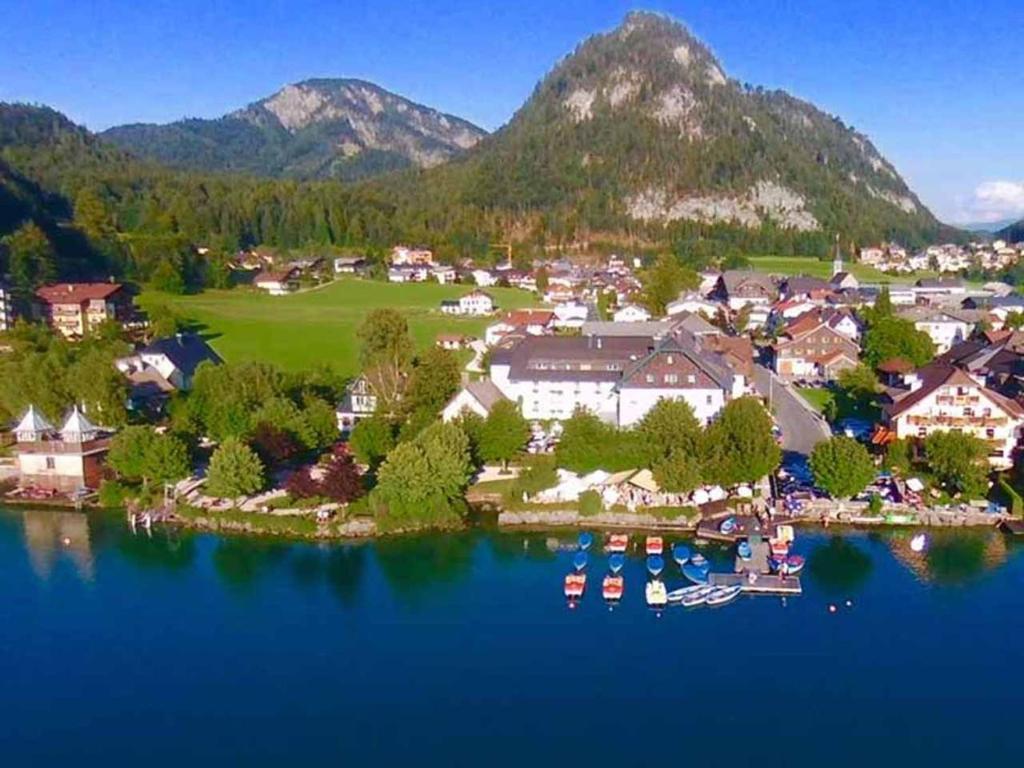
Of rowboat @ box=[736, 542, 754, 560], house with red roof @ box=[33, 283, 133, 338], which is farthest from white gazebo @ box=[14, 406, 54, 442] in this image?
house with red roof @ box=[33, 283, 133, 338]

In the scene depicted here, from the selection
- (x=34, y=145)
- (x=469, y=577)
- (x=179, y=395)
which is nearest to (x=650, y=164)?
(x=34, y=145)

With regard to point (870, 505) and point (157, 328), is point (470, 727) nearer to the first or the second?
point (870, 505)

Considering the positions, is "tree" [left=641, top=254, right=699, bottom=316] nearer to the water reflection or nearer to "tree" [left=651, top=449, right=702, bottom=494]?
"tree" [left=651, top=449, right=702, bottom=494]

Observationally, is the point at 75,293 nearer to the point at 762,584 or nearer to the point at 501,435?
the point at 501,435

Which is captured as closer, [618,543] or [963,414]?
[618,543]

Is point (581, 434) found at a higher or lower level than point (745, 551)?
higher

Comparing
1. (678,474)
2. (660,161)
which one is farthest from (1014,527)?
(660,161)
